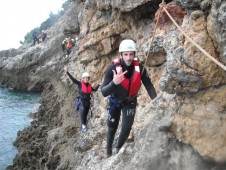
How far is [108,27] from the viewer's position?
16219mm

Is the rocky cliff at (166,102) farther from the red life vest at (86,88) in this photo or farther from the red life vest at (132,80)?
the red life vest at (86,88)

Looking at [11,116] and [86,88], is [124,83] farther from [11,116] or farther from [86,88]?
[11,116]

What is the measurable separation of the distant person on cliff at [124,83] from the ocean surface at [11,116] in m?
11.7

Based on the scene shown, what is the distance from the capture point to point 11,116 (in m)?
28.9

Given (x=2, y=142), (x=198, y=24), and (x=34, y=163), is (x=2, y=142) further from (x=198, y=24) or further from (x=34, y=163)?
(x=198, y=24)

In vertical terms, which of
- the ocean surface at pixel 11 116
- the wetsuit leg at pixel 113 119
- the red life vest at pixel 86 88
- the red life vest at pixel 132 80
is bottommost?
the ocean surface at pixel 11 116

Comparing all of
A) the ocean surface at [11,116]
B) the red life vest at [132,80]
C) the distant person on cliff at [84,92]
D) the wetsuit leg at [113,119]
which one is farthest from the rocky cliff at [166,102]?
the ocean surface at [11,116]

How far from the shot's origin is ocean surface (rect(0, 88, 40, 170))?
1938 centimetres

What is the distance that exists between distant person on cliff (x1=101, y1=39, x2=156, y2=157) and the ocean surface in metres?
11.7

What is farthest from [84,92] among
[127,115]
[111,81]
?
[111,81]

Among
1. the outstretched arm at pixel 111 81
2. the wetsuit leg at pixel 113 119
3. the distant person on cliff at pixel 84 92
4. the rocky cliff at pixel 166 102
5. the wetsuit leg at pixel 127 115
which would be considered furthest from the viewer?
the distant person on cliff at pixel 84 92

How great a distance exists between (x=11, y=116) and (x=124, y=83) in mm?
24367

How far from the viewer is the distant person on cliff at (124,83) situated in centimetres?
627

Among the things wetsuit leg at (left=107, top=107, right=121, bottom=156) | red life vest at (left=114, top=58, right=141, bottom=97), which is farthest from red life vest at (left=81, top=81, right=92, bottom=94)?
red life vest at (left=114, top=58, right=141, bottom=97)
